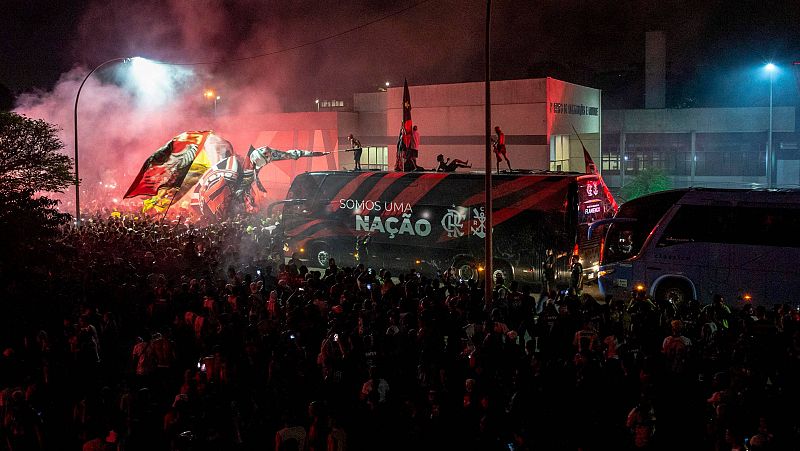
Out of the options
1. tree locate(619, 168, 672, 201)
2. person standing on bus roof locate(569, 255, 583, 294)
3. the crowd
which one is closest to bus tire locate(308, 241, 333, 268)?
person standing on bus roof locate(569, 255, 583, 294)

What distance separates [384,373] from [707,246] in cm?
850

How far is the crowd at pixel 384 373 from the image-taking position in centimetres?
725

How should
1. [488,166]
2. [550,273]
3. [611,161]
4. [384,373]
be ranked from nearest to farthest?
[384,373], [488,166], [550,273], [611,161]

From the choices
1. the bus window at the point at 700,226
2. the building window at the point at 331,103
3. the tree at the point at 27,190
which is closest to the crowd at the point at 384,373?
the tree at the point at 27,190

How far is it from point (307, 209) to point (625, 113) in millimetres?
25132

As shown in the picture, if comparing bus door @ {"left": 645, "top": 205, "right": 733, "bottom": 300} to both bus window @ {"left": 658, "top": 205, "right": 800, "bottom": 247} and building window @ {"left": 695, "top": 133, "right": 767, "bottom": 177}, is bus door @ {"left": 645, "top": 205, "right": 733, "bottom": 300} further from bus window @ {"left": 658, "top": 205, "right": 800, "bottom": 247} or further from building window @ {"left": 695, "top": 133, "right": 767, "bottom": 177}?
building window @ {"left": 695, "top": 133, "right": 767, "bottom": 177}

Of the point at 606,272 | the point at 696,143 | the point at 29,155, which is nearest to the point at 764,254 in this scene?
the point at 606,272

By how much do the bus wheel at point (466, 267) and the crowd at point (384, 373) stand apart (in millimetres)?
4651

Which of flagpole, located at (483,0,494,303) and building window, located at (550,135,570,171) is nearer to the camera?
flagpole, located at (483,0,494,303)

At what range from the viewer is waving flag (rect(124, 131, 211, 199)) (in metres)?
27.0

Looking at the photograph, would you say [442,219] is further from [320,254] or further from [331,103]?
[331,103]

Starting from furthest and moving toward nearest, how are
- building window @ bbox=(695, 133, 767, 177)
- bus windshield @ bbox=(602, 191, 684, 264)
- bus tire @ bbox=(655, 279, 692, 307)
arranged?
building window @ bbox=(695, 133, 767, 177)
bus windshield @ bbox=(602, 191, 684, 264)
bus tire @ bbox=(655, 279, 692, 307)

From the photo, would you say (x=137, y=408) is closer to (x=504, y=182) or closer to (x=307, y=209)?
(x=504, y=182)

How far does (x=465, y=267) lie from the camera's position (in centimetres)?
1783
